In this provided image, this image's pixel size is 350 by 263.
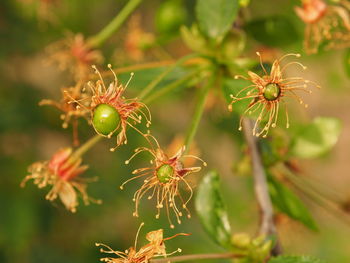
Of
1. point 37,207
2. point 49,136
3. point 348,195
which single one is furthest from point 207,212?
point 49,136

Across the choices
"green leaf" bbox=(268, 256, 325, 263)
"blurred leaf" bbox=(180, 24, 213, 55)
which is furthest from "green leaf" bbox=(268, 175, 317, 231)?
"blurred leaf" bbox=(180, 24, 213, 55)

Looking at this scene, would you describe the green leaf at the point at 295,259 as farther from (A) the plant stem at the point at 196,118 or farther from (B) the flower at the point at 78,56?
(B) the flower at the point at 78,56

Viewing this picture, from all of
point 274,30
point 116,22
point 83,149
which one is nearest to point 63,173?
point 83,149

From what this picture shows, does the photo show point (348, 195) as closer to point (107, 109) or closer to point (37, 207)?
point (107, 109)

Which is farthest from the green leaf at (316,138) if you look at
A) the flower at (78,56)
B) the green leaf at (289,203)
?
the flower at (78,56)

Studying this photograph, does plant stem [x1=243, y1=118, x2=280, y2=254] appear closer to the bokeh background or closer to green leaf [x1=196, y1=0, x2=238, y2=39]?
green leaf [x1=196, y1=0, x2=238, y2=39]

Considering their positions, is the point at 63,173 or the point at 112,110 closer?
the point at 112,110

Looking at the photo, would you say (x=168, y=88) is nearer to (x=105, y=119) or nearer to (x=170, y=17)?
(x=105, y=119)
